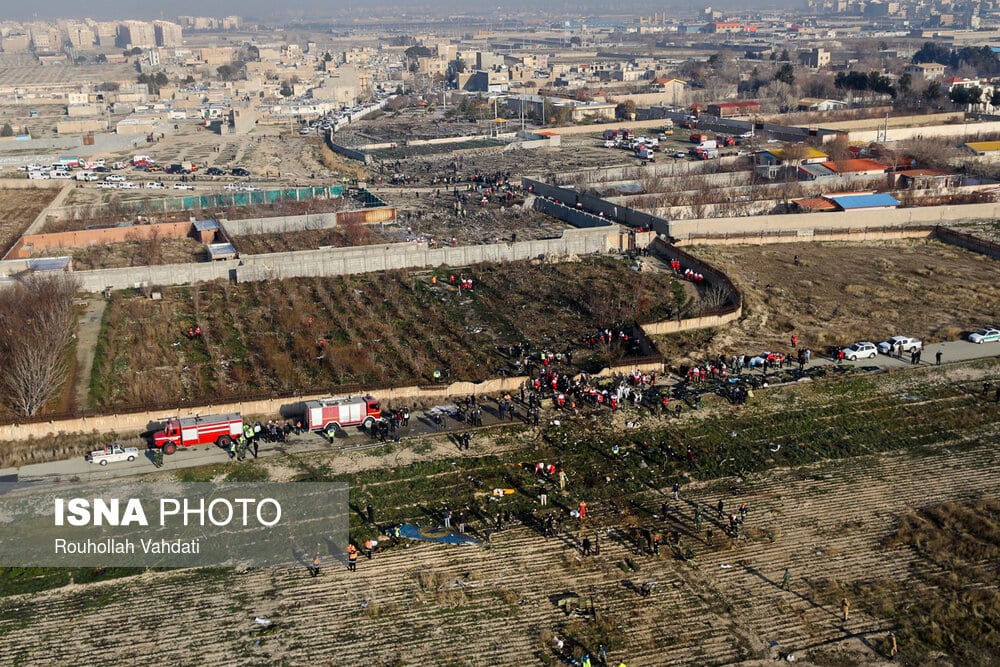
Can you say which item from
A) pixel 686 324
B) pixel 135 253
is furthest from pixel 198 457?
pixel 135 253

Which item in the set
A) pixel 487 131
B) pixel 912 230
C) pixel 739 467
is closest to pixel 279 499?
pixel 739 467

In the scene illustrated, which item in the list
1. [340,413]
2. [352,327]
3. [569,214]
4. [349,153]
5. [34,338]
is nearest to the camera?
[340,413]

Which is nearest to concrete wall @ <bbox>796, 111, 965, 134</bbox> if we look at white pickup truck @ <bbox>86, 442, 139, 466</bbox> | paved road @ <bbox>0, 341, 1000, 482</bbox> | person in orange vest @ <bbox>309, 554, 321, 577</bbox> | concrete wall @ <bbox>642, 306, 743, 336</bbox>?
concrete wall @ <bbox>642, 306, 743, 336</bbox>

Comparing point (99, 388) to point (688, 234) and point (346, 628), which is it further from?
point (688, 234)

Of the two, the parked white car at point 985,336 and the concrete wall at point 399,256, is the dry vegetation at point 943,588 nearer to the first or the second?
the parked white car at point 985,336

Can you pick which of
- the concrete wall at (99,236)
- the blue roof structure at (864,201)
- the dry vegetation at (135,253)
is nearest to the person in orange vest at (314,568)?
the dry vegetation at (135,253)

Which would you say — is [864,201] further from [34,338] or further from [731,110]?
[731,110]
